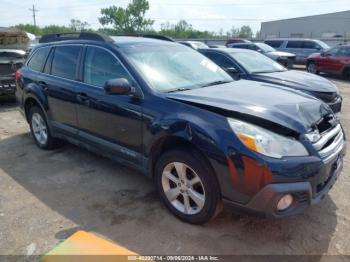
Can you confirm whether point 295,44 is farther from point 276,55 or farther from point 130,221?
point 130,221

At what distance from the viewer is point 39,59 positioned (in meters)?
5.09

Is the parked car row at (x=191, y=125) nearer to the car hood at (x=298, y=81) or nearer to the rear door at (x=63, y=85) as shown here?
the rear door at (x=63, y=85)

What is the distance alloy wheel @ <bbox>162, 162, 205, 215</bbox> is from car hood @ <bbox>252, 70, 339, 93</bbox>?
395cm

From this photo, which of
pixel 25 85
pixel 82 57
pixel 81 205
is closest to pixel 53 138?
pixel 25 85

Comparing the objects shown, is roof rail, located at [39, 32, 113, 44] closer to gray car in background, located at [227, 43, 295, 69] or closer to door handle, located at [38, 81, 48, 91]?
door handle, located at [38, 81, 48, 91]

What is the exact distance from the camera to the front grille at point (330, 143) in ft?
8.99

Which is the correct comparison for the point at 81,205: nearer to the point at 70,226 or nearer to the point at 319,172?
the point at 70,226

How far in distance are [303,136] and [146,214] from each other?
167 cm

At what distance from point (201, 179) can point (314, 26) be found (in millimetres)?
49366

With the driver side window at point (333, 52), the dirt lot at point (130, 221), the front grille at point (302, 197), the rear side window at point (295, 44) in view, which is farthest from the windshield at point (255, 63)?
the rear side window at point (295, 44)

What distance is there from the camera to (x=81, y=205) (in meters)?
3.52

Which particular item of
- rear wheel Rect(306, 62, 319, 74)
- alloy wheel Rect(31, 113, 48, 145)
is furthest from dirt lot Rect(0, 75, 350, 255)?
→ rear wheel Rect(306, 62, 319, 74)

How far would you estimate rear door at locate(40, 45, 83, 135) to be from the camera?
166 inches

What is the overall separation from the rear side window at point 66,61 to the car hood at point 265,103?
66.3 inches
